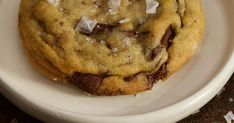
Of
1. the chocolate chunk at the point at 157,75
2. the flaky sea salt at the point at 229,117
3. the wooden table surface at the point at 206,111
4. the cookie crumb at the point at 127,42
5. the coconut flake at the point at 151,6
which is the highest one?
the coconut flake at the point at 151,6

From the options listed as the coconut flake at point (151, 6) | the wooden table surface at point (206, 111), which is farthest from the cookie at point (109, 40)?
the wooden table surface at point (206, 111)

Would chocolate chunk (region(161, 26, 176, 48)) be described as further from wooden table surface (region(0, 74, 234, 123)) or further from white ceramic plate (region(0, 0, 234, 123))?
wooden table surface (region(0, 74, 234, 123))

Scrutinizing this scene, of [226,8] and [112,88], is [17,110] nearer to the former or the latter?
[112,88]

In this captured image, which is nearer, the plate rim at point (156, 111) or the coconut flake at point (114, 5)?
the plate rim at point (156, 111)

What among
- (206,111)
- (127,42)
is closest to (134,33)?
(127,42)

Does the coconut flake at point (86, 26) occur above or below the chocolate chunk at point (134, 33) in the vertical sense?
above

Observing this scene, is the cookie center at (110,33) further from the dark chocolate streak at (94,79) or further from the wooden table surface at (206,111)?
the wooden table surface at (206,111)

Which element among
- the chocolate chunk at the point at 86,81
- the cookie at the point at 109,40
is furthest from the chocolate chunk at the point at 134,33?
the chocolate chunk at the point at 86,81

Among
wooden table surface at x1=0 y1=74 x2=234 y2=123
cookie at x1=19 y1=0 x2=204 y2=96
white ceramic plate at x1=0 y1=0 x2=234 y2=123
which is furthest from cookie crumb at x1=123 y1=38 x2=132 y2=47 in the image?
wooden table surface at x1=0 y1=74 x2=234 y2=123
